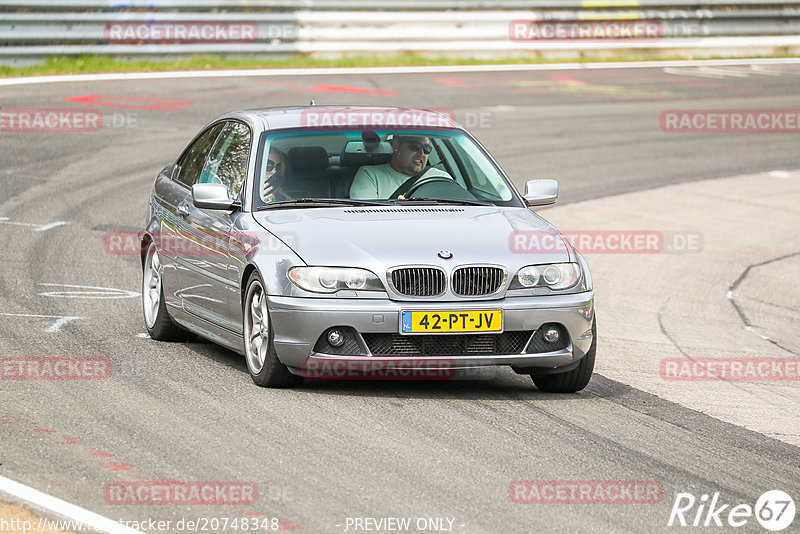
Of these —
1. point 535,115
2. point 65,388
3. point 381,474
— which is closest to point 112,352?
point 65,388

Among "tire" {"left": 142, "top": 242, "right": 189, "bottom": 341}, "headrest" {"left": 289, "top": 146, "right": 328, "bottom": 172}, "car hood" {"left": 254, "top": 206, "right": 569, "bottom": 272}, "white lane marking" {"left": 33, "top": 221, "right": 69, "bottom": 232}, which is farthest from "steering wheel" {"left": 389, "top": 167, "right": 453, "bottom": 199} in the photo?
"white lane marking" {"left": 33, "top": 221, "right": 69, "bottom": 232}

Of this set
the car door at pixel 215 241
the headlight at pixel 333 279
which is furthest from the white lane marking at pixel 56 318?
the headlight at pixel 333 279

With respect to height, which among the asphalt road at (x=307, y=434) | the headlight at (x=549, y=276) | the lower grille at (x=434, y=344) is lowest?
the asphalt road at (x=307, y=434)

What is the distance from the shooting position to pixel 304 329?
7.69 metres

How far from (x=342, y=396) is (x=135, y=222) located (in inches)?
299

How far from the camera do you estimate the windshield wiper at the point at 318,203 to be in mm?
8602

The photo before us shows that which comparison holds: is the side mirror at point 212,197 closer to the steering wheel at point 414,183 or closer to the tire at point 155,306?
the steering wheel at point 414,183

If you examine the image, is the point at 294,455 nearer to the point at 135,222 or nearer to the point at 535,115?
the point at 135,222

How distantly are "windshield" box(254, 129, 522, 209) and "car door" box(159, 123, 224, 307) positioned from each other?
2.89 feet

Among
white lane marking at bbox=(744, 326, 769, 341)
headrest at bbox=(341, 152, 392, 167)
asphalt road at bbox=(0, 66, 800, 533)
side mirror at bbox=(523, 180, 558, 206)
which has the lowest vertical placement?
white lane marking at bbox=(744, 326, 769, 341)

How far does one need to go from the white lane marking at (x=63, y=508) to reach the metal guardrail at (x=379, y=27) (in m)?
18.4

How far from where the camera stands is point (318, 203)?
28.3 feet

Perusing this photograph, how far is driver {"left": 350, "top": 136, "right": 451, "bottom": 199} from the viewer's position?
888 cm

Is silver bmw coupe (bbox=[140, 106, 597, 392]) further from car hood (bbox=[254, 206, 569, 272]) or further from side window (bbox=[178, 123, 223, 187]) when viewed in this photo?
side window (bbox=[178, 123, 223, 187])
